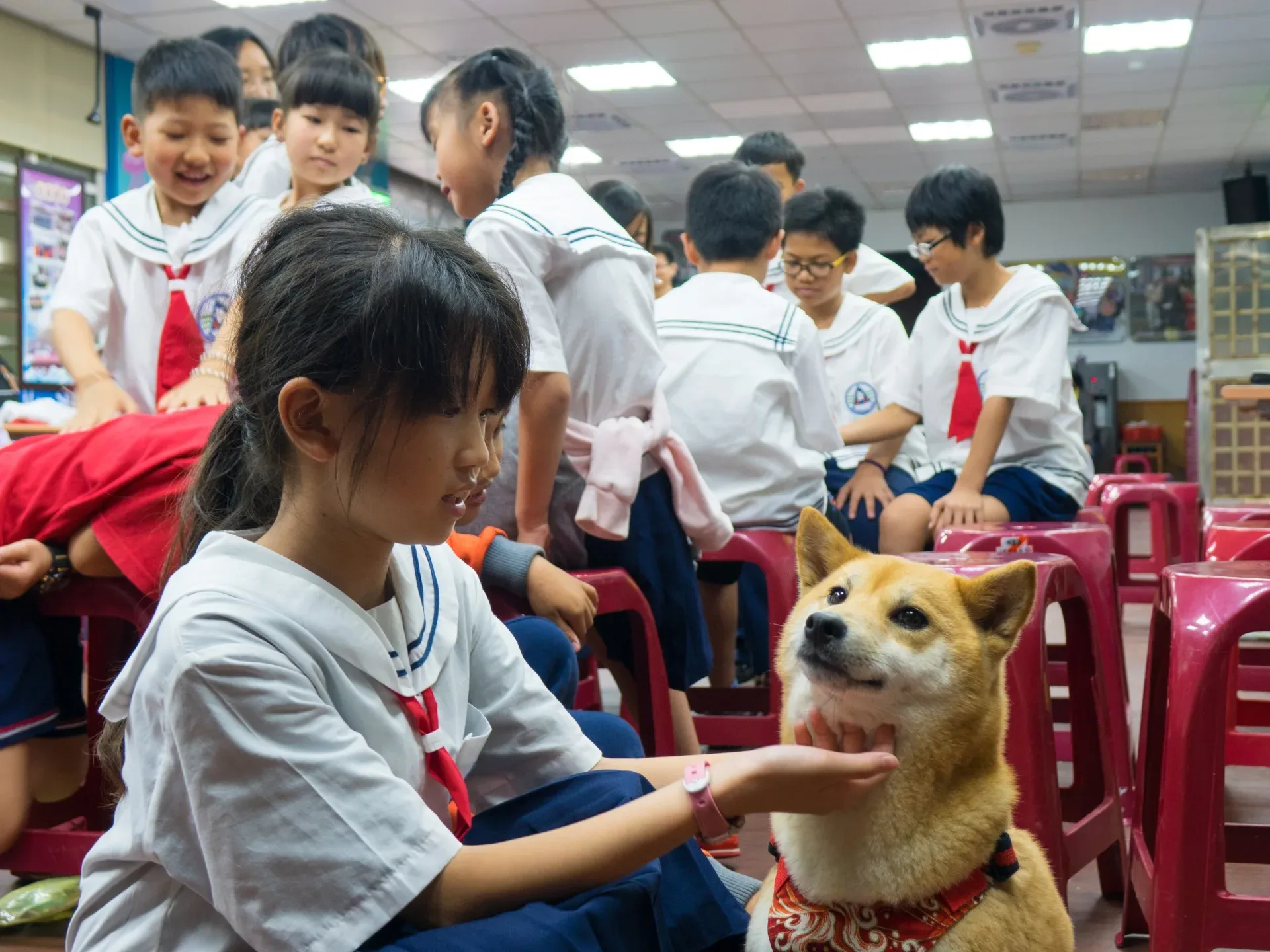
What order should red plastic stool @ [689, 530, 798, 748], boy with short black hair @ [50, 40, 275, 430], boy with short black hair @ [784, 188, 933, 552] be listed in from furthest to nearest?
boy with short black hair @ [784, 188, 933, 552], red plastic stool @ [689, 530, 798, 748], boy with short black hair @ [50, 40, 275, 430]

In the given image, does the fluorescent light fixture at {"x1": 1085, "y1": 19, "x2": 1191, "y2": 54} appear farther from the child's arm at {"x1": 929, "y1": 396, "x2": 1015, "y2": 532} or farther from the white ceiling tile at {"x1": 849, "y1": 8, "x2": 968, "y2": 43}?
the child's arm at {"x1": 929, "y1": 396, "x2": 1015, "y2": 532}

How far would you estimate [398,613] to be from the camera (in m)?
1.31

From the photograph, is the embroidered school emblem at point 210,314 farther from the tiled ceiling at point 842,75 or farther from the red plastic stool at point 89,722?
the tiled ceiling at point 842,75

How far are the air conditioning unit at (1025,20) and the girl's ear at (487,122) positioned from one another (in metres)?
7.12

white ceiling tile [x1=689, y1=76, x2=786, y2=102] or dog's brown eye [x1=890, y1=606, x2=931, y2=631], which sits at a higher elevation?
white ceiling tile [x1=689, y1=76, x2=786, y2=102]

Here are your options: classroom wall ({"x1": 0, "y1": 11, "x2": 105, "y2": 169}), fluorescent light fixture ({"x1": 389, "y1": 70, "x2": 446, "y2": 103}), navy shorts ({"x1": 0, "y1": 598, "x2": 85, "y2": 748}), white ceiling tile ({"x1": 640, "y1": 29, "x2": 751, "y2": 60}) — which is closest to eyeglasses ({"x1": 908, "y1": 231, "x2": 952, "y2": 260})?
navy shorts ({"x1": 0, "y1": 598, "x2": 85, "y2": 748})

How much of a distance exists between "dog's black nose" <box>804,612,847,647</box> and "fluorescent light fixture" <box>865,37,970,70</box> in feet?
29.1

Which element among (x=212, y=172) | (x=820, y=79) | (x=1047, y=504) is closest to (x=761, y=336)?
(x=1047, y=504)

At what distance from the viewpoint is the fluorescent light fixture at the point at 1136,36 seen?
884 cm

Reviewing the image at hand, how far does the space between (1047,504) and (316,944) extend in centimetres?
281

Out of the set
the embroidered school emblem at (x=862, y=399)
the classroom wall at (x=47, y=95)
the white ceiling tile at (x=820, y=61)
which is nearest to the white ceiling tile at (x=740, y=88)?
the white ceiling tile at (x=820, y=61)

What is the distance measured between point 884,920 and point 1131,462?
49.7 feet

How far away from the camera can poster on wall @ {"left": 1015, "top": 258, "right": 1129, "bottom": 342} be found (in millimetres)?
16031

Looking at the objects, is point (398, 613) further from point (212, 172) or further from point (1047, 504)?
point (1047, 504)
